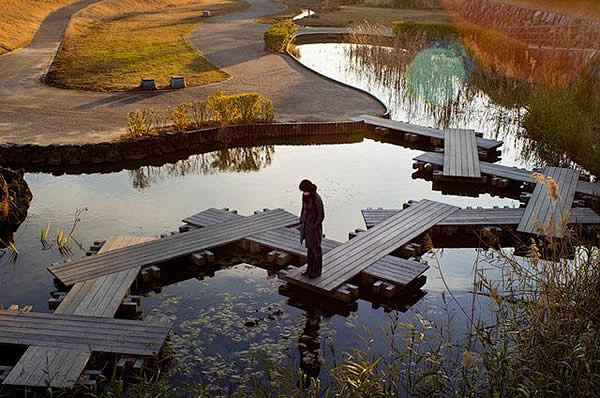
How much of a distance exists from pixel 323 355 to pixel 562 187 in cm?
695

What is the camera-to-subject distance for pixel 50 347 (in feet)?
23.3

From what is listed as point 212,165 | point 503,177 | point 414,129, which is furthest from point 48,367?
point 414,129

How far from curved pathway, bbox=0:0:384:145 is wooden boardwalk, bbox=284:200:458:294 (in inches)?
253

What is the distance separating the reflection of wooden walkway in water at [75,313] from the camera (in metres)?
6.55

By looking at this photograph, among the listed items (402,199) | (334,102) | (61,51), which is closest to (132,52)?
(61,51)

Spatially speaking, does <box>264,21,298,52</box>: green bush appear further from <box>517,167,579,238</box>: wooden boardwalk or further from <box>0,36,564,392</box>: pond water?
<box>517,167,579,238</box>: wooden boardwalk

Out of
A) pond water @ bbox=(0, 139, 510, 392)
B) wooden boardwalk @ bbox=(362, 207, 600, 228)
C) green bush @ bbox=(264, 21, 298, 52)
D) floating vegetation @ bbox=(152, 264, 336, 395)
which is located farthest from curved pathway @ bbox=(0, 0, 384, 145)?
floating vegetation @ bbox=(152, 264, 336, 395)

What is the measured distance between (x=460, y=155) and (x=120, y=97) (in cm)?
990

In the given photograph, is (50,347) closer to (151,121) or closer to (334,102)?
(151,121)

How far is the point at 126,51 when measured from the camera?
2470 cm

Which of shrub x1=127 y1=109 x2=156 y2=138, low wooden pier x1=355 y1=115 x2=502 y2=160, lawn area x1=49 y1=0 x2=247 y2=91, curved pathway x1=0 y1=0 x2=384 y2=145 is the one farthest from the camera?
lawn area x1=49 y1=0 x2=247 y2=91

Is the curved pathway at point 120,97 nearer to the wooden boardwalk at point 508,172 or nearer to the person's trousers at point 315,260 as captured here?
the wooden boardwalk at point 508,172

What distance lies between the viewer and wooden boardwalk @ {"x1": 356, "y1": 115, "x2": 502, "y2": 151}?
15166 mm

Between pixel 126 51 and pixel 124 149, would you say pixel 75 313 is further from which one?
pixel 126 51
